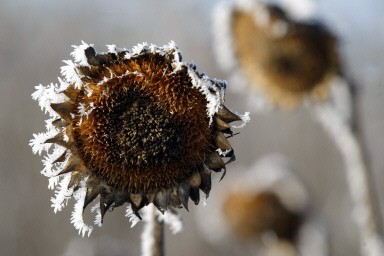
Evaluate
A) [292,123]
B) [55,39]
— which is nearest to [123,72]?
[55,39]

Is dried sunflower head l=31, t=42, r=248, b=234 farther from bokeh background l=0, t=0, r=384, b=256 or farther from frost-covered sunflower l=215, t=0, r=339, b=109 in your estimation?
bokeh background l=0, t=0, r=384, b=256

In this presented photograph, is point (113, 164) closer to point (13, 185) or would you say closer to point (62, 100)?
point (62, 100)

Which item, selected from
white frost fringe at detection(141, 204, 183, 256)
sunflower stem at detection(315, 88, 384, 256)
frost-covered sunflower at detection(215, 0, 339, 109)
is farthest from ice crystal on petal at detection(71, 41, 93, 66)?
sunflower stem at detection(315, 88, 384, 256)

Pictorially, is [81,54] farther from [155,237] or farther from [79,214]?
[155,237]

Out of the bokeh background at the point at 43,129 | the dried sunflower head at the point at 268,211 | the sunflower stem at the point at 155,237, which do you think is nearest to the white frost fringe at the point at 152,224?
the sunflower stem at the point at 155,237

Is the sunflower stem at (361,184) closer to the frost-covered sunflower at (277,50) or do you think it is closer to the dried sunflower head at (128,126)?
the frost-covered sunflower at (277,50)
